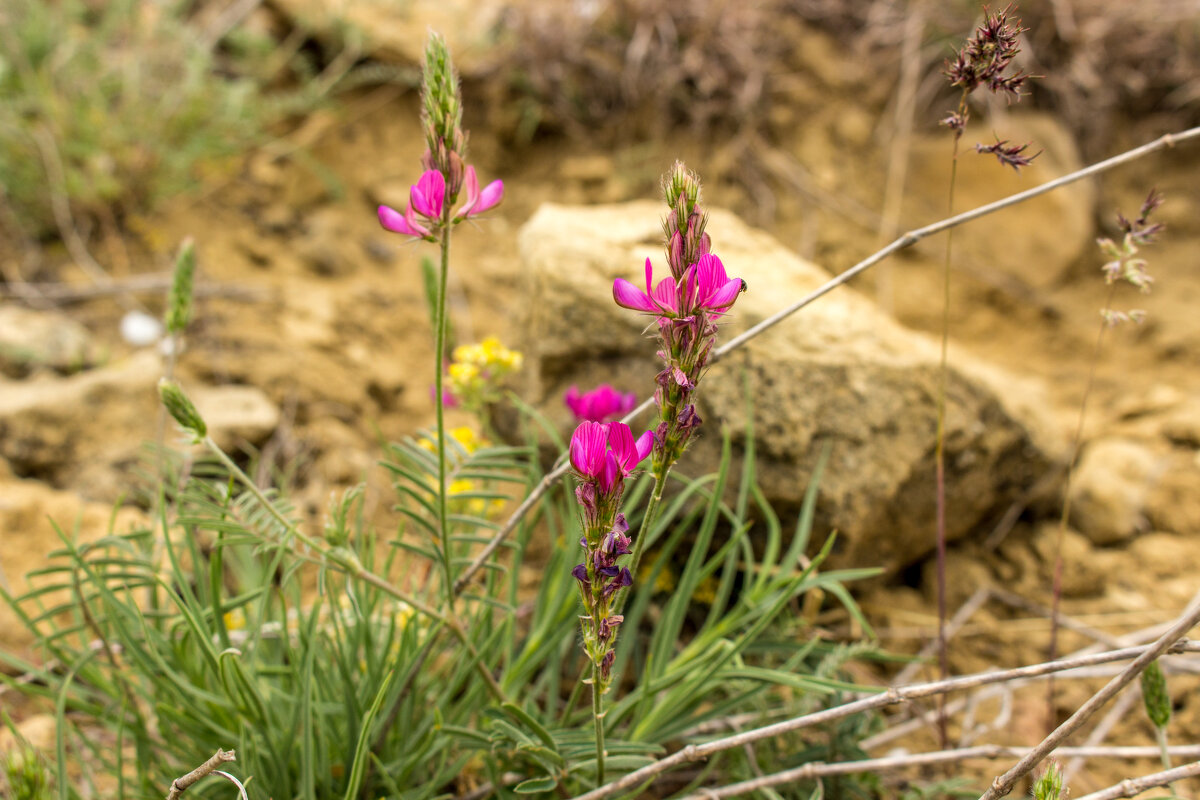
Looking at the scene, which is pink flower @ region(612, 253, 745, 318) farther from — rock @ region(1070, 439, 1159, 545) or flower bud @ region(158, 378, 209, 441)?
rock @ region(1070, 439, 1159, 545)

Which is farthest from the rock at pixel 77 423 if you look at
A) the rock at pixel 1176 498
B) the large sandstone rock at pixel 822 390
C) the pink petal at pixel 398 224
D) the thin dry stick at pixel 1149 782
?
the rock at pixel 1176 498

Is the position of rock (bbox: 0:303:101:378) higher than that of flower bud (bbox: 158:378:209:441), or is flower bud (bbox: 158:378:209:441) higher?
rock (bbox: 0:303:101:378)

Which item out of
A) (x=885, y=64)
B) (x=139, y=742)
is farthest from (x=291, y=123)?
(x=139, y=742)

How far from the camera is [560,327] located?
85.6 inches

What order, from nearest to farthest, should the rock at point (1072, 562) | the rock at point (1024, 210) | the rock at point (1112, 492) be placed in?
the rock at point (1072, 562)
the rock at point (1112, 492)
the rock at point (1024, 210)

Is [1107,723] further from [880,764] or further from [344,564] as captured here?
[344,564]

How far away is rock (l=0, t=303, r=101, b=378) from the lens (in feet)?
9.02

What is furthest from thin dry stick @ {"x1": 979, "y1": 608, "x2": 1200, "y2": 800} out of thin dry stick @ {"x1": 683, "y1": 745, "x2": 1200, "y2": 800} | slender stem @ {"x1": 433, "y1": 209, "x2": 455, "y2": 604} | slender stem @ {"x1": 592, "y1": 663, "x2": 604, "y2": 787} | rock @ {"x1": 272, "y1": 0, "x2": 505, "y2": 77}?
rock @ {"x1": 272, "y1": 0, "x2": 505, "y2": 77}

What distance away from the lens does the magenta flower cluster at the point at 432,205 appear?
113 centimetres

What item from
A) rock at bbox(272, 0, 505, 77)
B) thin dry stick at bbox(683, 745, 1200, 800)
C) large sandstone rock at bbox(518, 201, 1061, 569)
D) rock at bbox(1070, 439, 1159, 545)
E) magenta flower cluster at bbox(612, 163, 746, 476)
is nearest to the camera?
magenta flower cluster at bbox(612, 163, 746, 476)

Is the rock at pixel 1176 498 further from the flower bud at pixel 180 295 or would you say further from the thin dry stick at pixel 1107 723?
the flower bud at pixel 180 295

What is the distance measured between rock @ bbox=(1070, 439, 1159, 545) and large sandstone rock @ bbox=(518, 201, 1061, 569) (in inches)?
7.4

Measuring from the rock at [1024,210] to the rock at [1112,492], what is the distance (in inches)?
49.1

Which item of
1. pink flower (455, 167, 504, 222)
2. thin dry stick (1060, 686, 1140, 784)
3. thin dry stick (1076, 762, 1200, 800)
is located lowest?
thin dry stick (1060, 686, 1140, 784)
